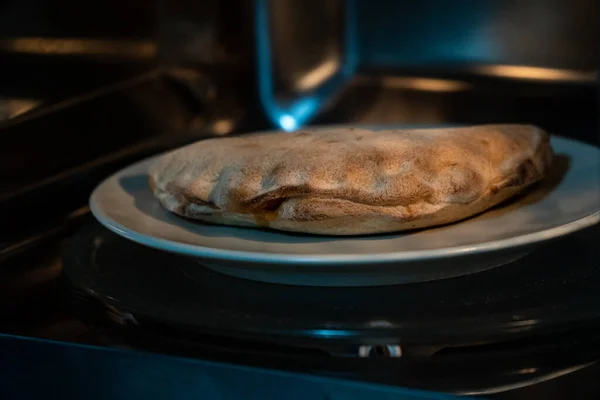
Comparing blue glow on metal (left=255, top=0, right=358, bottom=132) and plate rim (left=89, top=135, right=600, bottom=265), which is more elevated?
blue glow on metal (left=255, top=0, right=358, bottom=132)

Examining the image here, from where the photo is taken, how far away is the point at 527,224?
0.45 meters

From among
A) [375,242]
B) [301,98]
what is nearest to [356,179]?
[375,242]

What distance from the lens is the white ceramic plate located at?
1.34 feet

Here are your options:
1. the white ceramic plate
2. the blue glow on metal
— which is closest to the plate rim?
the white ceramic plate

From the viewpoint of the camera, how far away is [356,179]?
450mm

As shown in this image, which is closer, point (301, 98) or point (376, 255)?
point (376, 255)

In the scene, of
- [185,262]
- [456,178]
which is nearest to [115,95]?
[185,262]

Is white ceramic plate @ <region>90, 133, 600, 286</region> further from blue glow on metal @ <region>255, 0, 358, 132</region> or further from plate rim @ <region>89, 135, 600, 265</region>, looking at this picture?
blue glow on metal @ <region>255, 0, 358, 132</region>

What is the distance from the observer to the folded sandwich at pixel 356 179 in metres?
0.44

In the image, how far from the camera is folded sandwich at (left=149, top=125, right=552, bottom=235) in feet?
1.46

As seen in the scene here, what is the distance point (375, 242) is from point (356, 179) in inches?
1.5

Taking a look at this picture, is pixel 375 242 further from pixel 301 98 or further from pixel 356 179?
pixel 301 98

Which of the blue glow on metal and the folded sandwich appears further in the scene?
the blue glow on metal

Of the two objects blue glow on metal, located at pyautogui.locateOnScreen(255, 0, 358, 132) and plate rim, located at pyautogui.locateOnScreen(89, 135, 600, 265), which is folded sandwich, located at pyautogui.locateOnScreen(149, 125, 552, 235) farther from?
blue glow on metal, located at pyautogui.locateOnScreen(255, 0, 358, 132)
